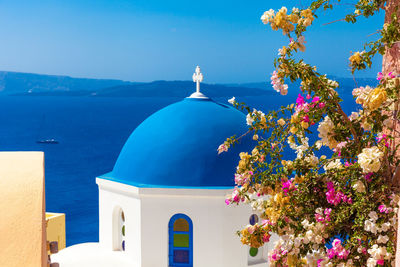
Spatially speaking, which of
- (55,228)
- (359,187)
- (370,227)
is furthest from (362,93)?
(55,228)

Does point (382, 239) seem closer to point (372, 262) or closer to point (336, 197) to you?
point (372, 262)

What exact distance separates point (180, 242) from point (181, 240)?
39mm

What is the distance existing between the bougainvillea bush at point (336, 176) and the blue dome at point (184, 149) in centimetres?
353

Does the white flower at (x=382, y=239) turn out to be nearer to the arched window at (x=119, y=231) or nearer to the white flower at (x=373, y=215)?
the white flower at (x=373, y=215)

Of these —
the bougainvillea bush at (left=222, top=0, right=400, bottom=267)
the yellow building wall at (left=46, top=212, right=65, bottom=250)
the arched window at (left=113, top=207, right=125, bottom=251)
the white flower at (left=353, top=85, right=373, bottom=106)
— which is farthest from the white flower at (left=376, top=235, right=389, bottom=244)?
the yellow building wall at (left=46, top=212, right=65, bottom=250)

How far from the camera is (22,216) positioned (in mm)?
4336

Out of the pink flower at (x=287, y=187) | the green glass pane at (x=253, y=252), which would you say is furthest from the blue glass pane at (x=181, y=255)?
the pink flower at (x=287, y=187)

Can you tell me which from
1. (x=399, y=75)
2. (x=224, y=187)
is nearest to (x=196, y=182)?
(x=224, y=187)

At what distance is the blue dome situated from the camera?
9672mm

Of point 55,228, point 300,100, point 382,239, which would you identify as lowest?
point 55,228

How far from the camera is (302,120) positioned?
18.4 feet

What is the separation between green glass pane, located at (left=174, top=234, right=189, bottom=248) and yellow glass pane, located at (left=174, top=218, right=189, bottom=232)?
98 mm

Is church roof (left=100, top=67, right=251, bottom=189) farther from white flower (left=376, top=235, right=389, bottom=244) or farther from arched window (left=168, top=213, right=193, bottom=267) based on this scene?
white flower (left=376, top=235, right=389, bottom=244)

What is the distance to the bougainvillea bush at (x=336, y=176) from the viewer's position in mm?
5008
